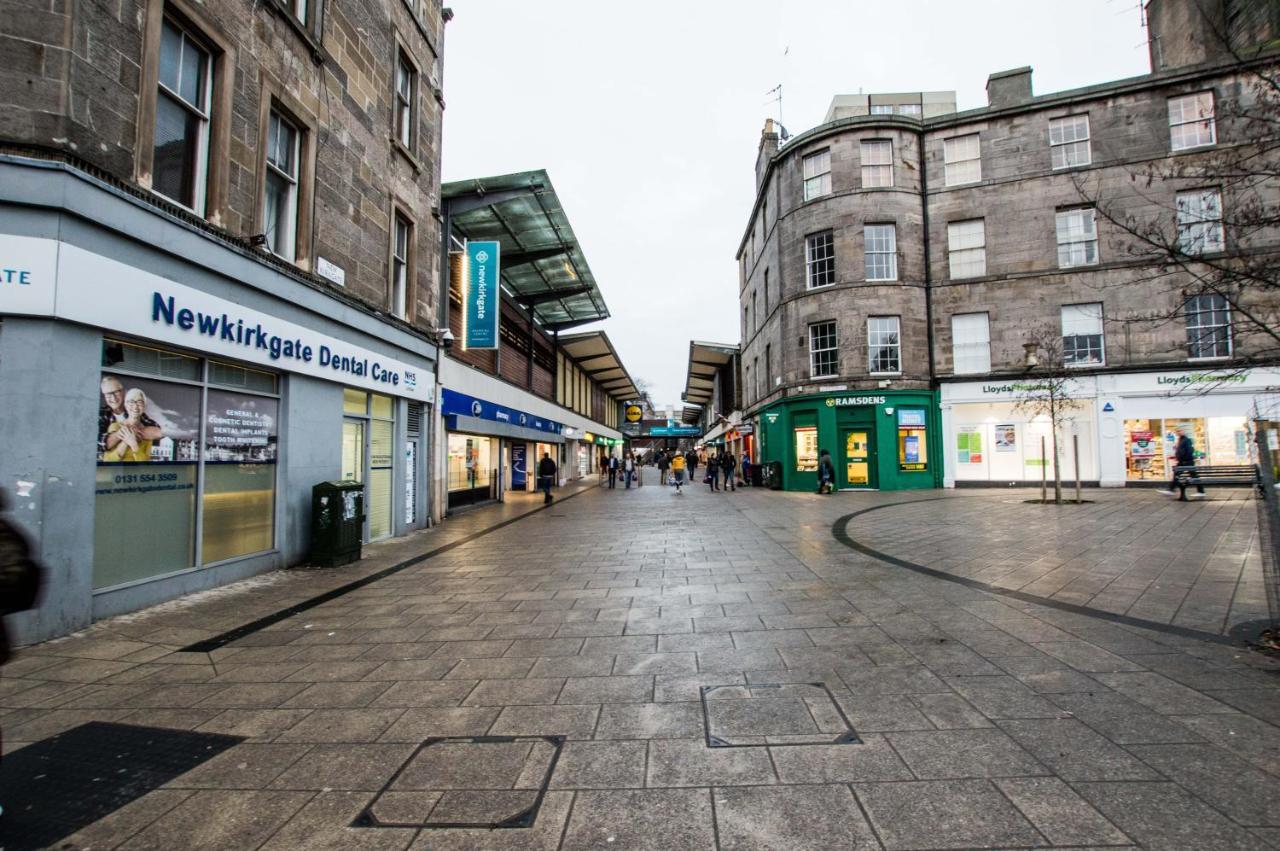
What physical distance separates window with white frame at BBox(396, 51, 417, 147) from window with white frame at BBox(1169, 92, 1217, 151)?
25.2 meters

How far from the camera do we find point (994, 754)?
2.87m

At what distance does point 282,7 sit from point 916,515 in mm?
15414

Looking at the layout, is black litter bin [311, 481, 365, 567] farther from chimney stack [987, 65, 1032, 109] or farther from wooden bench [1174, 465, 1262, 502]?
chimney stack [987, 65, 1032, 109]

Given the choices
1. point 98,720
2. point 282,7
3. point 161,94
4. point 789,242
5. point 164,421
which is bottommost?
point 98,720

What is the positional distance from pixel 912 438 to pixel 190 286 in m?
22.0

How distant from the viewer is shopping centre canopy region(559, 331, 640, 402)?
30562 millimetres

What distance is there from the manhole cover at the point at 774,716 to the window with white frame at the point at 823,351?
20.1 metres

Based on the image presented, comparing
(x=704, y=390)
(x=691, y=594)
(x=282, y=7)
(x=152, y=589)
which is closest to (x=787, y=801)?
(x=691, y=594)

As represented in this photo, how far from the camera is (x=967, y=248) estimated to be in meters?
22.1

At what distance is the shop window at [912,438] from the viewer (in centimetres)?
2164

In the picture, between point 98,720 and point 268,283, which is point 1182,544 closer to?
point 98,720

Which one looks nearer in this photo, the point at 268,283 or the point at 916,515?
the point at 268,283

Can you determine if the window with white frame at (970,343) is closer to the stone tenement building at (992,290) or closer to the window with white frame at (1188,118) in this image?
the stone tenement building at (992,290)

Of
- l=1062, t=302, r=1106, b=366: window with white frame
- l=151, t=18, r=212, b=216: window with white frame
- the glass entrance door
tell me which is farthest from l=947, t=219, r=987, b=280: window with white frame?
l=151, t=18, r=212, b=216: window with white frame
